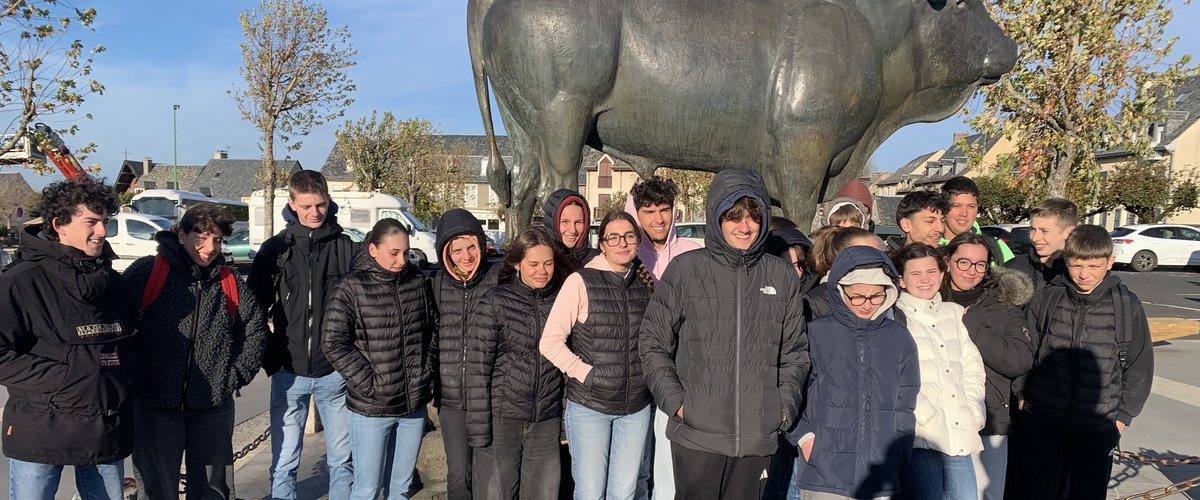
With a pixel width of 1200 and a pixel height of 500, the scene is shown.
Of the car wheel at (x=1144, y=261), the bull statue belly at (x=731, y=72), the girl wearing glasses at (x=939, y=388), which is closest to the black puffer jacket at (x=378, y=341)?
the bull statue belly at (x=731, y=72)

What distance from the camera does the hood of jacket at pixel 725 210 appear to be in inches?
110

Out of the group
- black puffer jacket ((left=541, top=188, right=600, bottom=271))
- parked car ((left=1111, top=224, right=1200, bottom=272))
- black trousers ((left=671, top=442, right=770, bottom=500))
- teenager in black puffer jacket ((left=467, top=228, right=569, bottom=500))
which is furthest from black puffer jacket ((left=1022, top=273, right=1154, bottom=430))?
parked car ((left=1111, top=224, right=1200, bottom=272))

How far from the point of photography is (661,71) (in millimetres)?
4344

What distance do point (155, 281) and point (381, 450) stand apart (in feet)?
4.27

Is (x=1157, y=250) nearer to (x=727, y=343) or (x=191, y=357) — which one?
(x=727, y=343)

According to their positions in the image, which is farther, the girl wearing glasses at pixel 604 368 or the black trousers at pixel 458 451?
the black trousers at pixel 458 451

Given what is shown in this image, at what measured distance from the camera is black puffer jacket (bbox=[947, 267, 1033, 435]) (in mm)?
3256

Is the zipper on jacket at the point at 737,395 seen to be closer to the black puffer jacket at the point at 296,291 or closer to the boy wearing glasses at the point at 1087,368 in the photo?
the boy wearing glasses at the point at 1087,368

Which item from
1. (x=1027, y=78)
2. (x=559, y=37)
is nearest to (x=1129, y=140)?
(x=1027, y=78)

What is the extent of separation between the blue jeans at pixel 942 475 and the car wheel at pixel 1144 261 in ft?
76.8

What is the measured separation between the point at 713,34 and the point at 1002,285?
2.14 meters

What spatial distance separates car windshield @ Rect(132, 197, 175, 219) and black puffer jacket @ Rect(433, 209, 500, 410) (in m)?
30.0

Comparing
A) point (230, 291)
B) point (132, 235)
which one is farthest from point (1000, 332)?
point (132, 235)

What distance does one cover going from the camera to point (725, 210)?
2.81m
